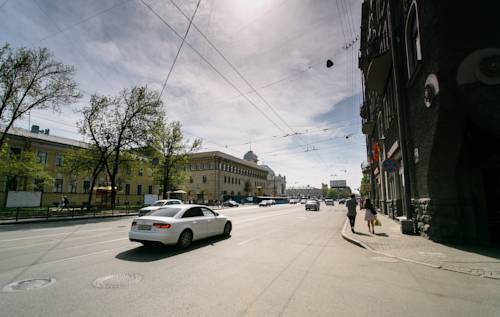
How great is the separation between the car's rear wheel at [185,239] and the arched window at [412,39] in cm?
1114

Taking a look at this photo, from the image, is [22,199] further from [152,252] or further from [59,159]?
[152,252]

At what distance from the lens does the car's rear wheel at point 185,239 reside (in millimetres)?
8641

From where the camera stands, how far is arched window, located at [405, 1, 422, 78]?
36.2 feet

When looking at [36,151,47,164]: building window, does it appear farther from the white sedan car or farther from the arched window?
the arched window

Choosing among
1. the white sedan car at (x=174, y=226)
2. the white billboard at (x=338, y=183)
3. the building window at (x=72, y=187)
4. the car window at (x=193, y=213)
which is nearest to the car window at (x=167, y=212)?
the white sedan car at (x=174, y=226)

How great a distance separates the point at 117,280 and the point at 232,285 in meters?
2.40

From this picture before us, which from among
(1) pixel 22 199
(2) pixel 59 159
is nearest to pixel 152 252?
(1) pixel 22 199

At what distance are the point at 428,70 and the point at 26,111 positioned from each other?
→ 3018cm

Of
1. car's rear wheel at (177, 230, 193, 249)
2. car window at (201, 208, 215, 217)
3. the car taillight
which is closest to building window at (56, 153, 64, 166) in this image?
car window at (201, 208, 215, 217)

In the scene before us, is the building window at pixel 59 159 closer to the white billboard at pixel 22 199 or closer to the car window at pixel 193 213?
the white billboard at pixel 22 199

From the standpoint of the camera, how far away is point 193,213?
31.9 feet

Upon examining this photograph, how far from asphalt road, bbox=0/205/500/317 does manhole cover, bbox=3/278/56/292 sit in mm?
98

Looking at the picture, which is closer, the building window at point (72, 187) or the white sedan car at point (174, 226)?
the white sedan car at point (174, 226)

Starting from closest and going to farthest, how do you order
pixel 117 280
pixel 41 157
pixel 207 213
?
pixel 117 280, pixel 207 213, pixel 41 157
